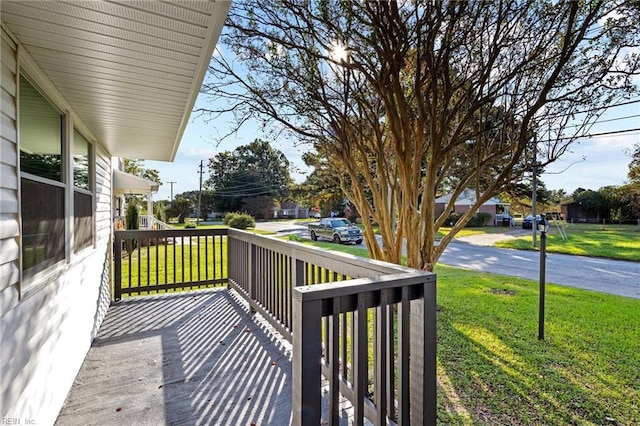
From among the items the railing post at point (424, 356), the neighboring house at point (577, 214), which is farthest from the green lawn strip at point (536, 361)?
the neighboring house at point (577, 214)

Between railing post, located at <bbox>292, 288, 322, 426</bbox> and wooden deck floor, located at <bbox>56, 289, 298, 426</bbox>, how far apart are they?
2.73 feet

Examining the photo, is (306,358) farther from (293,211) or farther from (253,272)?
(293,211)

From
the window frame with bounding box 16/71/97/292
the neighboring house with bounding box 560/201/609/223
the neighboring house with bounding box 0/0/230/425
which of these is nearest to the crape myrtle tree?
→ the neighboring house with bounding box 0/0/230/425

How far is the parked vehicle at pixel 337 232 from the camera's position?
47.6 ft

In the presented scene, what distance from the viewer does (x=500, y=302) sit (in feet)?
16.6

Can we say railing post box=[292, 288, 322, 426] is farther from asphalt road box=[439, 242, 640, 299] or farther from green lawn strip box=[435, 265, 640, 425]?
asphalt road box=[439, 242, 640, 299]

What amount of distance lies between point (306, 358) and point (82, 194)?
2.94m

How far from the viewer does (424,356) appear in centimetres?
161

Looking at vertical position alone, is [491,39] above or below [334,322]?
above

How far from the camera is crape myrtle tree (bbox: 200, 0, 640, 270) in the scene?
366 centimetres

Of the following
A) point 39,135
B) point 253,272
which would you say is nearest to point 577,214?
point 253,272

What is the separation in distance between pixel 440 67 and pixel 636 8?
1944 mm

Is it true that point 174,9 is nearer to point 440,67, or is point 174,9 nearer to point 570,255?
point 440,67

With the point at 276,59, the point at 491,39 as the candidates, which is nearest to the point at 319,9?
the point at 276,59
